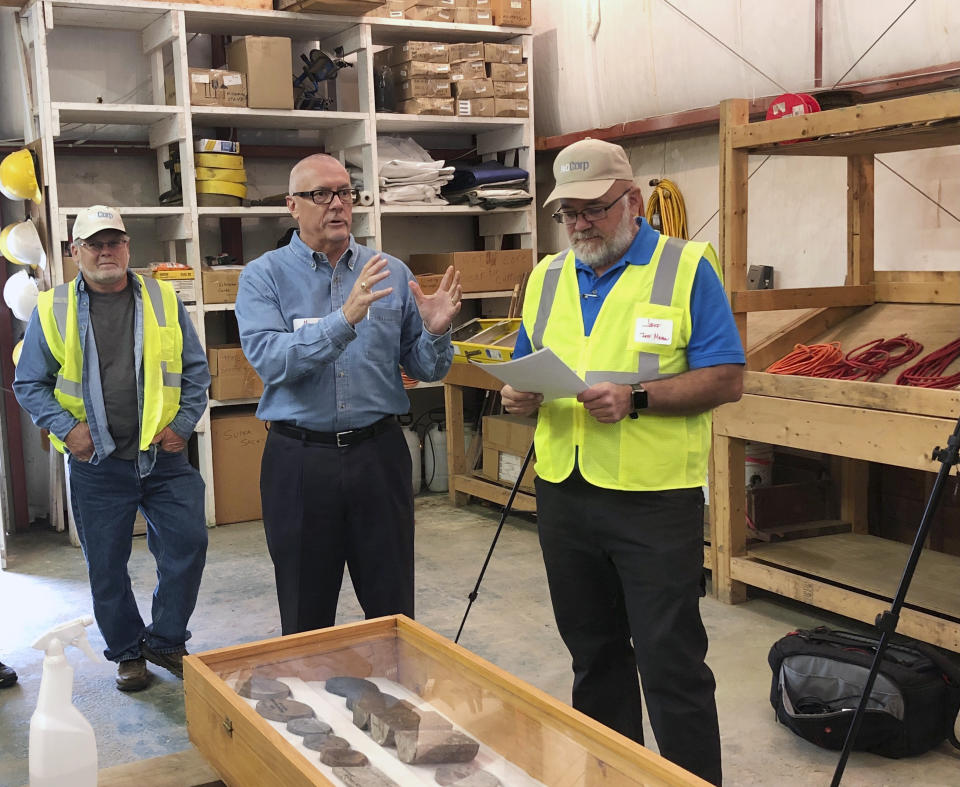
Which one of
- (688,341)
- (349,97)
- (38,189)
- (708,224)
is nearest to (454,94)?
(349,97)

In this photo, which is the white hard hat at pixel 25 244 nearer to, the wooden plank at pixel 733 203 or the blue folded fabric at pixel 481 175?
the blue folded fabric at pixel 481 175

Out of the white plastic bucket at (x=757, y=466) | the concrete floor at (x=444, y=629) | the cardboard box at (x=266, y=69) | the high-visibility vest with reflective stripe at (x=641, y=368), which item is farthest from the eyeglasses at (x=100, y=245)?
the white plastic bucket at (x=757, y=466)

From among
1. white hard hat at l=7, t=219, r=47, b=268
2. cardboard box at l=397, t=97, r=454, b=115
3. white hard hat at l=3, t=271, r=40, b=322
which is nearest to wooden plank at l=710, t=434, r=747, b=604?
cardboard box at l=397, t=97, r=454, b=115

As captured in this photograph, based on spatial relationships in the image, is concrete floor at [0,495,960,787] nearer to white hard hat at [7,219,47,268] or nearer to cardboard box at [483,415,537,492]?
cardboard box at [483,415,537,492]

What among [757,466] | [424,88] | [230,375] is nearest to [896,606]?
[757,466]

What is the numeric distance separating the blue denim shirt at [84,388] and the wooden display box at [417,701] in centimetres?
186

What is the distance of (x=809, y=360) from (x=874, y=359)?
9.9 inches

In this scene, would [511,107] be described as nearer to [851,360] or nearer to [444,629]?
[851,360]

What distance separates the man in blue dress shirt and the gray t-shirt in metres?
0.80

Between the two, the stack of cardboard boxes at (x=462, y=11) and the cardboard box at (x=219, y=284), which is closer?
the cardboard box at (x=219, y=284)

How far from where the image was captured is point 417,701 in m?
1.94

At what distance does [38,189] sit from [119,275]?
2.30 m

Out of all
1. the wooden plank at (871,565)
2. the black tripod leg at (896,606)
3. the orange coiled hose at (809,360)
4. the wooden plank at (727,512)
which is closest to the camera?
the black tripod leg at (896,606)

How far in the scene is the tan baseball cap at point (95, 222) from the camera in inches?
142
